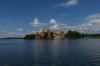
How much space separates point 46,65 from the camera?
4003 centimetres

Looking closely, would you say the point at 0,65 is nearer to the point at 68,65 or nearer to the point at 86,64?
the point at 68,65

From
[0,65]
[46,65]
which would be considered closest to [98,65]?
[46,65]

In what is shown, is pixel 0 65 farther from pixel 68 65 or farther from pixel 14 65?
pixel 68 65

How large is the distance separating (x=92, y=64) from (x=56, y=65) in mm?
10095

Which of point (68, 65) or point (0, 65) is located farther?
point (0, 65)

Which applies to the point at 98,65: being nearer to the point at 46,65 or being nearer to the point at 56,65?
the point at 56,65

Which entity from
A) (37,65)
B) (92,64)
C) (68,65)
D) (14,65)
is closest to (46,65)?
(37,65)

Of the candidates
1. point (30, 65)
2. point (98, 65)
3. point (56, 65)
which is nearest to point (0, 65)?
point (30, 65)

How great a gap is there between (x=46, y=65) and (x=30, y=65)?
4.59 meters

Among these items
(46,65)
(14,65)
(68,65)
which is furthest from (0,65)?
(68,65)

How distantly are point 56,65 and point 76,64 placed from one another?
5.69 m

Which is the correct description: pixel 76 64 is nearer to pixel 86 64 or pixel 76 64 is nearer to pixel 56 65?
pixel 86 64

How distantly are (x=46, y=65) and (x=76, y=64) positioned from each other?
27.7 ft

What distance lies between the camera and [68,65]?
130ft
